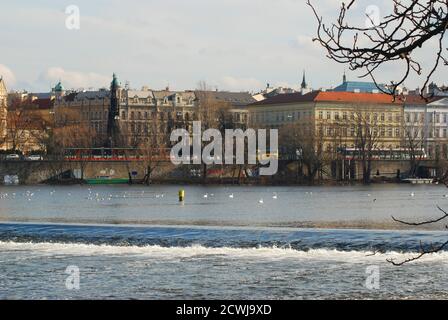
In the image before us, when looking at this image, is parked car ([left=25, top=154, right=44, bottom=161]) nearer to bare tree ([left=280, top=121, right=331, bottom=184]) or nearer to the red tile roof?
bare tree ([left=280, top=121, right=331, bottom=184])

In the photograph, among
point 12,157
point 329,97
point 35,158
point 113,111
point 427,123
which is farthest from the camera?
point 113,111

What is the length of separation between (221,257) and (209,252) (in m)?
1.58

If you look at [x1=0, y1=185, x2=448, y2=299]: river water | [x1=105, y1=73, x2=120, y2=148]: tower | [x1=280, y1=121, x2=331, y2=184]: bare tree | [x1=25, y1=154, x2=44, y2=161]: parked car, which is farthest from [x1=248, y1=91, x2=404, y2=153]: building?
[x1=0, y1=185, x2=448, y2=299]: river water

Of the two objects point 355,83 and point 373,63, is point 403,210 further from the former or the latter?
point 355,83

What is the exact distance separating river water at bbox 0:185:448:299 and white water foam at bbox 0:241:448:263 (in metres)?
0.03

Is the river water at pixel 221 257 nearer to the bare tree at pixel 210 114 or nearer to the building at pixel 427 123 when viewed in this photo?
the bare tree at pixel 210 114

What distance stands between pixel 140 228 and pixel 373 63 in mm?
30373

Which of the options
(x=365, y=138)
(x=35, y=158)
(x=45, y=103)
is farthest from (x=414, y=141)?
(x=45, y=103)

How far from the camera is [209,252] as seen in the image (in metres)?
32.4

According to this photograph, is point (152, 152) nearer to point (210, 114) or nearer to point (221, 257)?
point (210, 114)

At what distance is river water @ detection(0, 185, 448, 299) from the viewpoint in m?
23.6

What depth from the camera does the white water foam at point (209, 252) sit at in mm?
30298

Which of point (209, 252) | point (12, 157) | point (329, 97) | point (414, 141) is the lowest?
point (209, 252)
